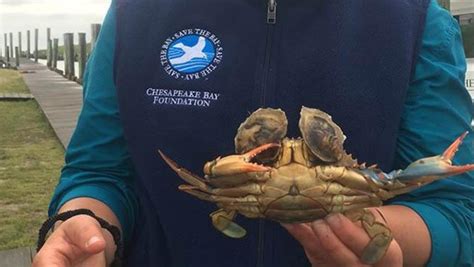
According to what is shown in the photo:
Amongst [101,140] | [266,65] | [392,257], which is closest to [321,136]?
[392,257]

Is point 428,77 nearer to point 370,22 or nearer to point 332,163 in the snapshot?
point 370,22

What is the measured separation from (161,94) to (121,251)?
1.48 feet

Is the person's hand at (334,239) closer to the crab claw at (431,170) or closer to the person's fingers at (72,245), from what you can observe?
the crab claw at (431,170)

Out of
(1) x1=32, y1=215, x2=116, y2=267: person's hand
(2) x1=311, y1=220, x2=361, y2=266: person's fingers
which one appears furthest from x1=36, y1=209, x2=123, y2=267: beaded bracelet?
(2) x1=311, y1=220, x2=361, y2=266: person's fingers

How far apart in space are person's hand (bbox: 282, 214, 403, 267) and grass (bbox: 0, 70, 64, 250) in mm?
4759

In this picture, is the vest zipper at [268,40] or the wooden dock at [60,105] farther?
the wooden dock at [60,105]

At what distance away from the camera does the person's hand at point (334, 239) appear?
1508mm

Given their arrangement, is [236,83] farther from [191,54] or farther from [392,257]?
[392,257]

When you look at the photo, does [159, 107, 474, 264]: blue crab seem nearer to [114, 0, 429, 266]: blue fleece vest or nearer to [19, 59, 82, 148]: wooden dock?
[114, 0, 429, 266]: blue fleece vest

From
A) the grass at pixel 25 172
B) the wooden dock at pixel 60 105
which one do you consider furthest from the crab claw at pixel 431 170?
the wooden dock at pixel 60 105

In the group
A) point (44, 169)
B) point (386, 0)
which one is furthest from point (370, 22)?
point (44, 169)

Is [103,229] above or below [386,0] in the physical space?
below

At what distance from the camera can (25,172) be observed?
29.1ft

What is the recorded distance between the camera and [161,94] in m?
2.02
